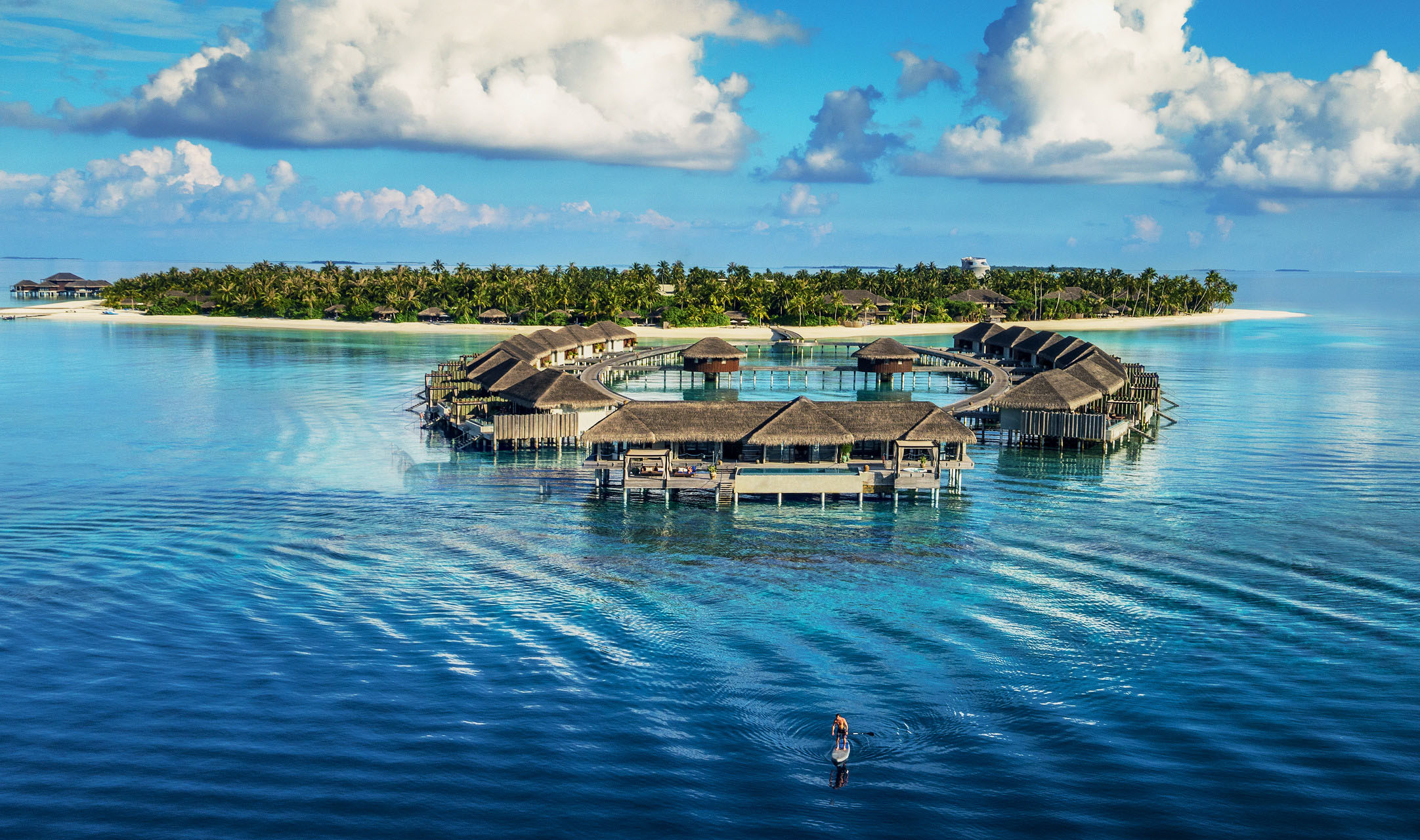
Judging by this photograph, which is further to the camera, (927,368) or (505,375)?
(927,368)

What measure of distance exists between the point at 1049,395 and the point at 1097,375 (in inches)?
260

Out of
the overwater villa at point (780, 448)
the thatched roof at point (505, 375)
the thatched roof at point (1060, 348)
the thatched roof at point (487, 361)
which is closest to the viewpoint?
the overwater villa at point (780, 448)

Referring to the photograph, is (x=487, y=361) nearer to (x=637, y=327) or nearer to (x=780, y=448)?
(x=780, y=448)

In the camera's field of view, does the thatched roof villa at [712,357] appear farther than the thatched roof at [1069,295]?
Result: No

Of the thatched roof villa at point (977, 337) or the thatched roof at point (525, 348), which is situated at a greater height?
the thatched roof villa at point (977, 337)

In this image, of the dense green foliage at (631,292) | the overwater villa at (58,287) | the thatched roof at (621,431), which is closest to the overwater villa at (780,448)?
the thatched roof at (621,431)

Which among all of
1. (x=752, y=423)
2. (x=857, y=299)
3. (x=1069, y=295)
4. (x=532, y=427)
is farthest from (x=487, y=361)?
(x=1069, y=295)

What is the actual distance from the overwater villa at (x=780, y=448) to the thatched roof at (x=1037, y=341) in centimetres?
3226

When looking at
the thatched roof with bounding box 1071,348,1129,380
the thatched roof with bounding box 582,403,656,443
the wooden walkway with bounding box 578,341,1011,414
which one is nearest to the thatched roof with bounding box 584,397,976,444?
the thatched roof with bounding box 582,403,656,443

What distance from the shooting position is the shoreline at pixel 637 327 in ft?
358

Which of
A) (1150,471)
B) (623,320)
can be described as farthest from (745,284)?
(1150,471)

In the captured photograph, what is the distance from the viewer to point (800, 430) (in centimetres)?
3600

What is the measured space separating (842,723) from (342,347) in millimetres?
85190

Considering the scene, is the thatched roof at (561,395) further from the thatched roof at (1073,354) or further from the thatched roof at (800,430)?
the thatched roof at (1073,354)
